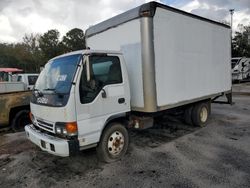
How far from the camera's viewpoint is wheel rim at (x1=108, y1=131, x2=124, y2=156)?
4574 mm

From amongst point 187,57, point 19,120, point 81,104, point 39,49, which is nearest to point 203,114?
point 187,57

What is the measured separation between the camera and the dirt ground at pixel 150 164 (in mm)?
3896

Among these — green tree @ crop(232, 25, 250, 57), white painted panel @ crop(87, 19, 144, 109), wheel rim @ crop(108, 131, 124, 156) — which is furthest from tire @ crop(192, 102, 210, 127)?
green tree @ crop(232, 25, 250, 57)

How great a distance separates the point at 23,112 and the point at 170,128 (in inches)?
178

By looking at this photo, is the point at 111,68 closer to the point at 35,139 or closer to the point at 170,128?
the point at 35,139

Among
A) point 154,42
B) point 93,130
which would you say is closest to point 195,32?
point 154,42

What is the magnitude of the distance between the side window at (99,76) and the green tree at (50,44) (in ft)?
115

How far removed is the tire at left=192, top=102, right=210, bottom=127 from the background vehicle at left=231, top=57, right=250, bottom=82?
15.8 meters

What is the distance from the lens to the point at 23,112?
23.7 ft

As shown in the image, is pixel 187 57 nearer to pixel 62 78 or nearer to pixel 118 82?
pixel 118 82

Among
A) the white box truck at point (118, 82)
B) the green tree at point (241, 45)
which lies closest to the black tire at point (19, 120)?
the white box truck at point (118, 82)

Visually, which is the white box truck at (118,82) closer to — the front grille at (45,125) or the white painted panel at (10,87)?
the front grille at (45,125)

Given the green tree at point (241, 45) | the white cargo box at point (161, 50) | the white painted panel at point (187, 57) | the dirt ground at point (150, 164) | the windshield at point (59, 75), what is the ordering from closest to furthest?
the dirt ground at point (150, 164) → the windshield at point (59, 75) → the white cargo box at point (161, 50) → the white painted panel at point (187, 57) → the green tree at point (241, 45)

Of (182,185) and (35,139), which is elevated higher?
(35,139)
